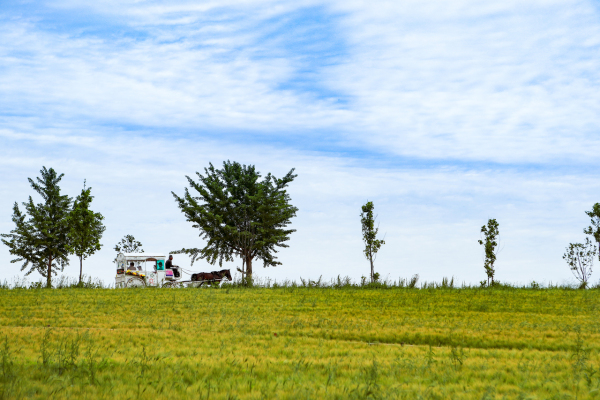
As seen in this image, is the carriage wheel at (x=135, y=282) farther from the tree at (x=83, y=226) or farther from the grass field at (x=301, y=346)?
the grass field at (x=301, y=346)

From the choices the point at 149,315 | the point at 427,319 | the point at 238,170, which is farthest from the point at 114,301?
the point at 238,170

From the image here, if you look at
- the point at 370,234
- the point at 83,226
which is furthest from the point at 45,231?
the point at 370,234

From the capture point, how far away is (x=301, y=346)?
10.1 metres

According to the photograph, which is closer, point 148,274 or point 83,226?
point 148,274

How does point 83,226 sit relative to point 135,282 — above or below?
above

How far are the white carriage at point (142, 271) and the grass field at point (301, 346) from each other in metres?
13.4

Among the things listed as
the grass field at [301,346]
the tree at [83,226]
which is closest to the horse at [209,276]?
the tree at [83,226]

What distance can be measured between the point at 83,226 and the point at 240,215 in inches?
464

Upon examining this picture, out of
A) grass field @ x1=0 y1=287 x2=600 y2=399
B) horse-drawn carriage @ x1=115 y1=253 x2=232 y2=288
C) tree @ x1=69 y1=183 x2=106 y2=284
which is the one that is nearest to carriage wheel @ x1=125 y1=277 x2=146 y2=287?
horse-drawn carriage @ x1=115 y1=253 x2=232 y2=288

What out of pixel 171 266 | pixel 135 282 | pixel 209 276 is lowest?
pixel 135 282

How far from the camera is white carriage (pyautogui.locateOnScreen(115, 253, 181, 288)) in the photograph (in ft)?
107

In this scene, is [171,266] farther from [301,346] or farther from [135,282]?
[301,346]

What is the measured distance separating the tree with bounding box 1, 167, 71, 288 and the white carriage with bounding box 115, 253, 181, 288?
371 inches

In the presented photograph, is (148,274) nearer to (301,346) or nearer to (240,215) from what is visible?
(240,215)
